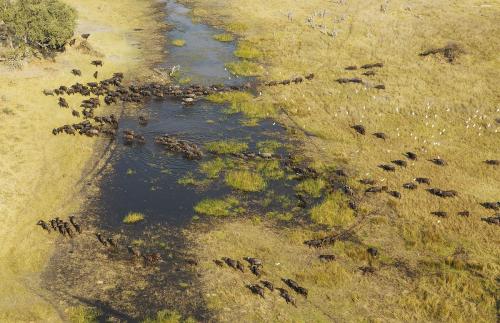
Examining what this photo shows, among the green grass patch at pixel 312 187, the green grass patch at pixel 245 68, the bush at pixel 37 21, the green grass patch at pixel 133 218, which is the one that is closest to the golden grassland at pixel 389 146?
the green grass patch at pixel 245 68

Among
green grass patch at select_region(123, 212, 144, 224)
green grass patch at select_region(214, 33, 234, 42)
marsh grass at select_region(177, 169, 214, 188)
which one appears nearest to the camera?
green grass patch at select_region(123, 212, 144, 224)

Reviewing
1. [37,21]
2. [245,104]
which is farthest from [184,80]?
[37,21]

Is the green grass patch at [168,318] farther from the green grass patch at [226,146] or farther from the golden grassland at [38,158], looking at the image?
the green grass patch at [226,146]

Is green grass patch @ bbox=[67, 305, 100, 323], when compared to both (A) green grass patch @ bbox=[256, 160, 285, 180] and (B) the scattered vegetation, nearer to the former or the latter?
(B) the scattered vegetation

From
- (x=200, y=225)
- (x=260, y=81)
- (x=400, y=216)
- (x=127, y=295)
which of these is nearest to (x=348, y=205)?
(x=400, y=216)

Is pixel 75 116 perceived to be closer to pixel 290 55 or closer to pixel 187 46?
pixel 187 46

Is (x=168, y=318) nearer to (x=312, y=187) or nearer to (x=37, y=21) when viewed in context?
(x=312, y=187)

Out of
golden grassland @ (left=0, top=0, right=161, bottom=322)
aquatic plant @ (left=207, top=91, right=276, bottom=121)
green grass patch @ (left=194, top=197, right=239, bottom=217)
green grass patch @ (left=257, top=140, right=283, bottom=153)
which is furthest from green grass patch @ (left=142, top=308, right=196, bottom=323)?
aquatic plant @ (left=207, top=91, right=276, bottom=121)
